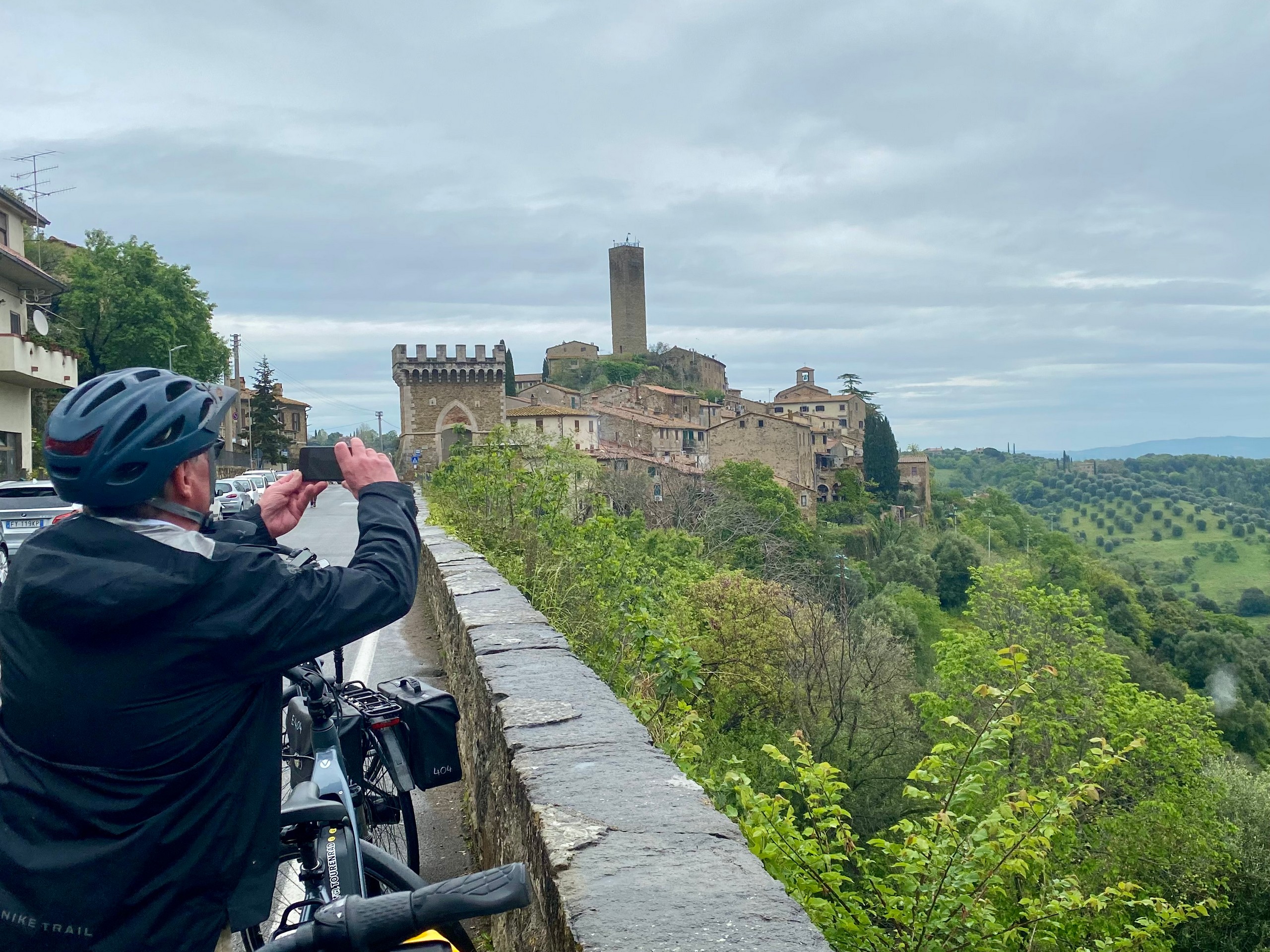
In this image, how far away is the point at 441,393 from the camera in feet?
169

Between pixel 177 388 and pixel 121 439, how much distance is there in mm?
168

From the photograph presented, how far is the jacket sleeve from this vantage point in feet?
5.53

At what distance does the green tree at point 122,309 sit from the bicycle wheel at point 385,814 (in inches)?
1511

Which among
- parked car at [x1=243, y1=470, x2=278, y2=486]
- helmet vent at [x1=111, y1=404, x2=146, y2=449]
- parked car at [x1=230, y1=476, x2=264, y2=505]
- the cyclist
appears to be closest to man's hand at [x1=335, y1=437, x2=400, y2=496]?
the cyclist

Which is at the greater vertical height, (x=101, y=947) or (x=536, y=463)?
(x=536, y=463)

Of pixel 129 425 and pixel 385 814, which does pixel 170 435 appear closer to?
pixel 129 425

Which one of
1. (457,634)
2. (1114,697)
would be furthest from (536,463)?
(1114,697)

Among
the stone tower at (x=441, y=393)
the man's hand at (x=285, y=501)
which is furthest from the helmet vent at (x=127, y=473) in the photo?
the stone tower at (x=441, y=393)

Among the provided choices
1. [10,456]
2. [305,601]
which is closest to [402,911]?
[305,601]

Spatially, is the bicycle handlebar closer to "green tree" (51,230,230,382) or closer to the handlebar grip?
the handlebar grip

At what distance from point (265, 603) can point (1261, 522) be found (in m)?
159

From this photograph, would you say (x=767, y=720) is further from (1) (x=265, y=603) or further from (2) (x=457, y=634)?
(1) (x=265, y=603)

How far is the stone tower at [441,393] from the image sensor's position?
1993 inches

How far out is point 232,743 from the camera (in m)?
1.76
